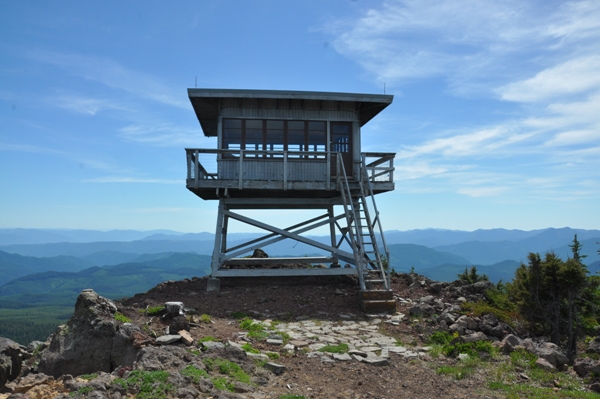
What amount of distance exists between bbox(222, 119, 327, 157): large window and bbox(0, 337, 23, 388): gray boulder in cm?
975

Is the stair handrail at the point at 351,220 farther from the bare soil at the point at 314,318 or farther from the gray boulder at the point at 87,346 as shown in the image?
the gray boulder at the point at 87,346

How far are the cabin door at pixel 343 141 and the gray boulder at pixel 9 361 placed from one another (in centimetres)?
1206

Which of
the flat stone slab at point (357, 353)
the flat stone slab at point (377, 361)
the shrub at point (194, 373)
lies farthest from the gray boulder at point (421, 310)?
the shrub at point (194, 373)

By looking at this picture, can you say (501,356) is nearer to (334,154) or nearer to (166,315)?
(166,315)

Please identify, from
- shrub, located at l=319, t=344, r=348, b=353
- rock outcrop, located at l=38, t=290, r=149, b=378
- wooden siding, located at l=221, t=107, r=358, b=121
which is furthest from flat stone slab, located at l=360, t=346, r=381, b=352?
wooden siding, located at l=221, t=107, r=358, b=121

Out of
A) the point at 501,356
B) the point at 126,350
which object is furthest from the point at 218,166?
the point at 501,356

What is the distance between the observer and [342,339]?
424 inches

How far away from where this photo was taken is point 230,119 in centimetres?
1761

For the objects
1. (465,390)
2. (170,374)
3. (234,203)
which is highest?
(234,203)

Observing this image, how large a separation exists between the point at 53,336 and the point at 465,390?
29.7 feet

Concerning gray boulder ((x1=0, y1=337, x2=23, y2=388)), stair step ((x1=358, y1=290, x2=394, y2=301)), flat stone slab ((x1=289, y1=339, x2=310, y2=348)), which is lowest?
gray boulder ((x1=0, y1=337, x2=23, y2=388))

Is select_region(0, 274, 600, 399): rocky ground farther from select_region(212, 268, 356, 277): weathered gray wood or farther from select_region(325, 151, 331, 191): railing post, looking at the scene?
select_region(325, 151, 331, 191): railing post

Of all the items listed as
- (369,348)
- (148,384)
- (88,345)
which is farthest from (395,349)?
(88,345)

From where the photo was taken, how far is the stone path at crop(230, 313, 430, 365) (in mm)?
9539
